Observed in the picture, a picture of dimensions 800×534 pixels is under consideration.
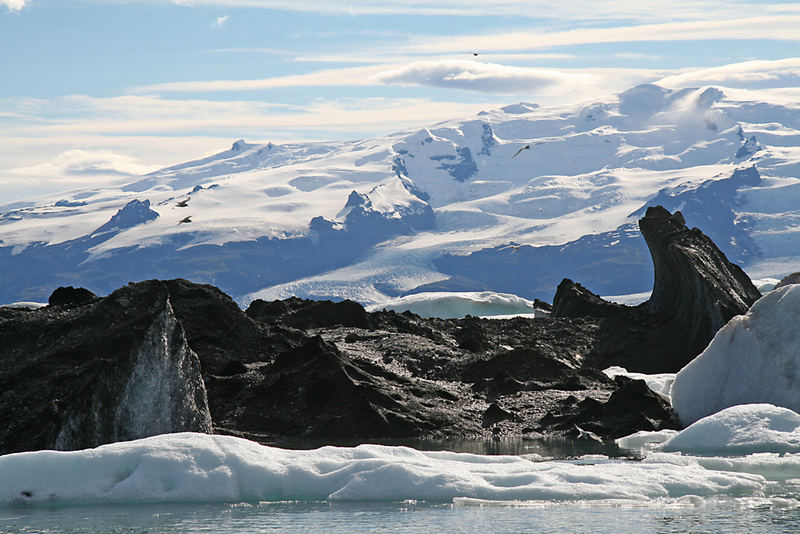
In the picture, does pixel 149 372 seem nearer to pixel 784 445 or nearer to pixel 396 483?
pixel 396 483

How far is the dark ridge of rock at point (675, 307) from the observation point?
151 feet

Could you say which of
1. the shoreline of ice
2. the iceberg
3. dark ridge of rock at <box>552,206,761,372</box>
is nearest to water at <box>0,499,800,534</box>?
the shoreline of ice

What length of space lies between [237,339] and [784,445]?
Answer: 1717 centimetres

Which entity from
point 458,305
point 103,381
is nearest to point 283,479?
point 103,381

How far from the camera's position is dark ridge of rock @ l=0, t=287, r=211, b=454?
21391 mm

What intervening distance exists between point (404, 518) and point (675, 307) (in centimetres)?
3511

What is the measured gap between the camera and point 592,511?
57.8 ft

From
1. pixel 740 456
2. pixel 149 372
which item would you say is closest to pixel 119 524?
pixel 149 372

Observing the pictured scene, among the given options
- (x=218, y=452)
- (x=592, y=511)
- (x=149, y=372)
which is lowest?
(x=592, y=511)

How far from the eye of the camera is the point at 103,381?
2147cm

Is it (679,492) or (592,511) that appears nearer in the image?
(592,511)

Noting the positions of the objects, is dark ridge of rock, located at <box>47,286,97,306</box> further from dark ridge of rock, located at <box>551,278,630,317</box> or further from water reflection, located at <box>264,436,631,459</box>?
dark ridge of rock, located at <box>551,278,630,317</box>

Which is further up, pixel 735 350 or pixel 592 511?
pixel 735 350

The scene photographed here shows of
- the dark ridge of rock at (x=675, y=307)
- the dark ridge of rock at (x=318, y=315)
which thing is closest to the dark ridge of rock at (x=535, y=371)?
the dark ridge of rock at (x=675, y=307)
